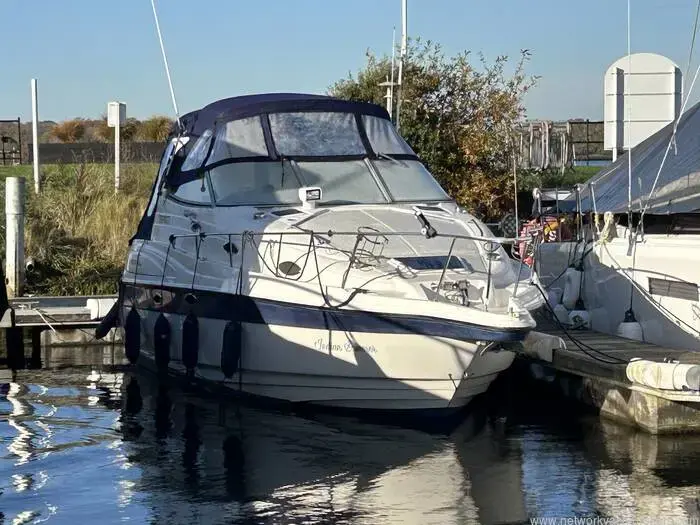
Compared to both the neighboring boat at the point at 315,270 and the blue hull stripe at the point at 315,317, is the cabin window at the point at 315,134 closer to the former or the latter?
the neighboring boat at the point at 315,270

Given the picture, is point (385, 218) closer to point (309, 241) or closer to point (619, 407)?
point (309, 241)

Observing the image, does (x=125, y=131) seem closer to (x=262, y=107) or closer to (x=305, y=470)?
(x=262, y=107)

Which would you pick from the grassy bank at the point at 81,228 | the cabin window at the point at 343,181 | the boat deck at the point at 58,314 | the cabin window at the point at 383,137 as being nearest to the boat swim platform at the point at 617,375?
the cabin window at the point at 343,181

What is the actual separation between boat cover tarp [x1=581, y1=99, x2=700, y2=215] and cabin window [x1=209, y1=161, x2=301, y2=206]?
3698 millimetres

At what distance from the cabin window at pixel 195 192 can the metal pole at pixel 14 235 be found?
214 inches

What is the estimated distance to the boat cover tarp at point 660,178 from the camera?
501 inches

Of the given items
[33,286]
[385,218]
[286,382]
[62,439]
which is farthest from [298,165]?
[33,286]

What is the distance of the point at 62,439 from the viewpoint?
1091 cm

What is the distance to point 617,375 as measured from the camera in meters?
11.0

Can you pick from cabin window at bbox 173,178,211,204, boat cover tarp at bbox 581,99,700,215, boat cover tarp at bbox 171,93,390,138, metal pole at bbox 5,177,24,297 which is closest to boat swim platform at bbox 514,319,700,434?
boat cover tarp at bbox 581,99,700,215

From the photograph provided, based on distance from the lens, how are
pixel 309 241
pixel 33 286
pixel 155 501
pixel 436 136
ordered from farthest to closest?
pixel 436 136 < pixel 33 286 < pixel 309 241 < pixel 155 501

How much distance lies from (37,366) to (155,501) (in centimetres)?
712

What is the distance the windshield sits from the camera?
13.1m

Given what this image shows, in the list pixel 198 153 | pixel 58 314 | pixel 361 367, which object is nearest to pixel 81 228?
pixel 58 314
